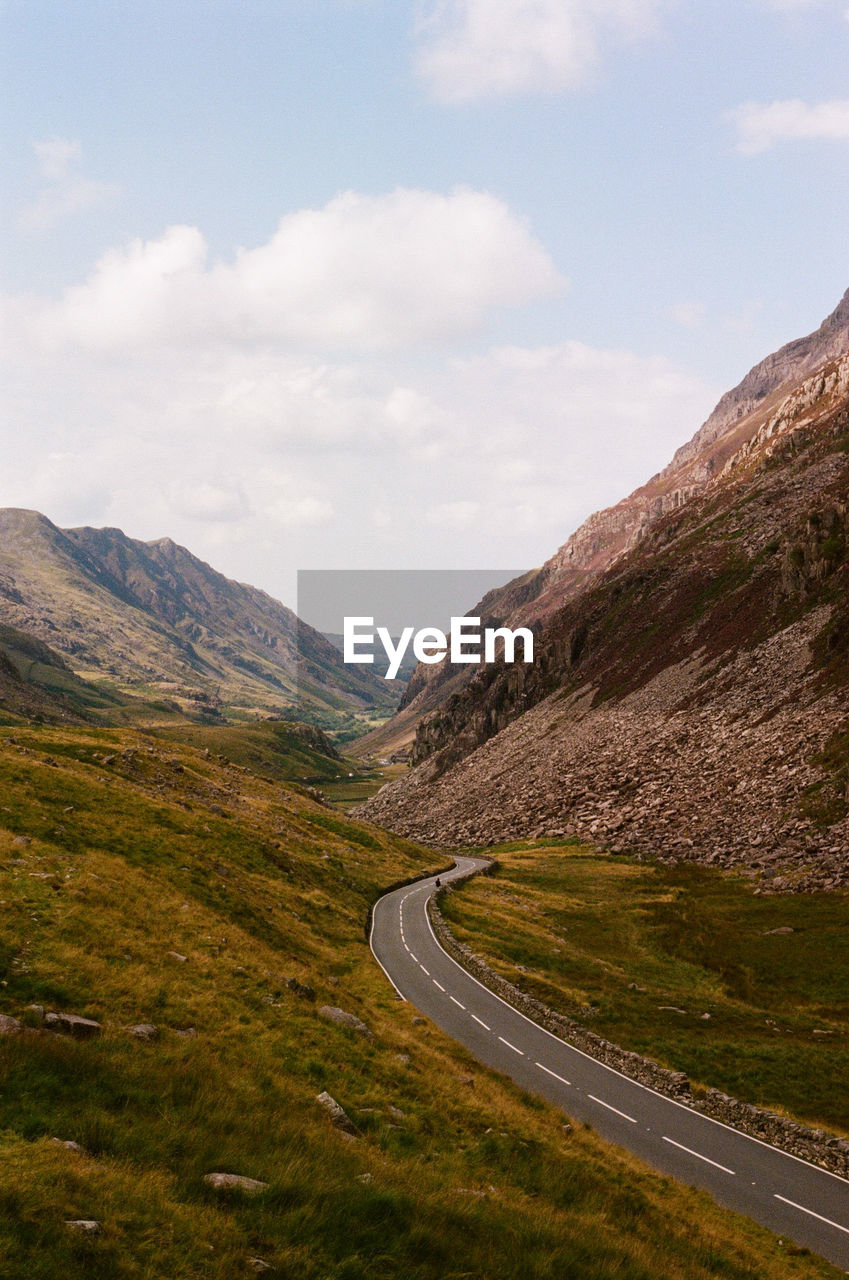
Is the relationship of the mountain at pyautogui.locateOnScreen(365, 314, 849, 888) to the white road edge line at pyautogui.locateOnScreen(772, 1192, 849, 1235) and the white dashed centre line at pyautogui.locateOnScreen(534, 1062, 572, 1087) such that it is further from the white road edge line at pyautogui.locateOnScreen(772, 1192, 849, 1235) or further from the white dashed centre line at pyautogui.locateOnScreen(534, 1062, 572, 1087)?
the white road edge line at pyautogui.locateOnScreen(772, 1192, 849, 1235)

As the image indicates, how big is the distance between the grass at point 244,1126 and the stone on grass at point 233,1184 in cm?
15

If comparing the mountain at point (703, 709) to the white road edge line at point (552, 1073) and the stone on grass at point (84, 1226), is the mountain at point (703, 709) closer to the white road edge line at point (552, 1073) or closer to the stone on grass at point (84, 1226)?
the white road edge line at point (552, 1073)

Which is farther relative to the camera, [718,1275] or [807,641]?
[807,641]

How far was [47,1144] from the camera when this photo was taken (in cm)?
1155

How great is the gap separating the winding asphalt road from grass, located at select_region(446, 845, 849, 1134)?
4889 mm

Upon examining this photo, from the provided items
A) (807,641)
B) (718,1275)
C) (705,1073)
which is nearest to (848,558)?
(807,641)

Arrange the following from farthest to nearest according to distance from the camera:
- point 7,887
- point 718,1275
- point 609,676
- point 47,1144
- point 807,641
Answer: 1. point 609,676
2. point 807,641
3. point 7,887
4. point 718,1275
5. point 47,1144

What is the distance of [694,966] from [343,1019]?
137ft

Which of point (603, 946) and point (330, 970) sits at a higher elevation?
point (330, 970)

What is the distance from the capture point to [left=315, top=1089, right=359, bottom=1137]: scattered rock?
58.7ft

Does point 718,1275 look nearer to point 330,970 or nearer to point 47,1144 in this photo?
point 47,1144

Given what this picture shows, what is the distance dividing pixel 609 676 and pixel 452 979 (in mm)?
108973

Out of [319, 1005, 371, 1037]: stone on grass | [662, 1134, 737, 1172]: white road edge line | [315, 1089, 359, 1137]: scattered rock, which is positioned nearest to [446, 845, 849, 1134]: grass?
[662, 1134, 737, 1172]: white road edge line

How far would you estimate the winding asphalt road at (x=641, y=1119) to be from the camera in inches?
976
